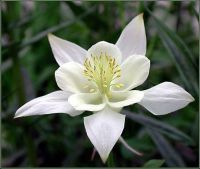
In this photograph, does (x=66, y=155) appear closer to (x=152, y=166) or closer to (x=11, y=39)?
A: (x=11, y=39)

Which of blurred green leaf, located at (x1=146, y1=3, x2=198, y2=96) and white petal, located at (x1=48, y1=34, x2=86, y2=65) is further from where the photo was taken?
blurred green leaf, located at (x1=146, y1=3, x2=198, y2=96)

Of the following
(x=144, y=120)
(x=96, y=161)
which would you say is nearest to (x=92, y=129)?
(x=144, y=120)

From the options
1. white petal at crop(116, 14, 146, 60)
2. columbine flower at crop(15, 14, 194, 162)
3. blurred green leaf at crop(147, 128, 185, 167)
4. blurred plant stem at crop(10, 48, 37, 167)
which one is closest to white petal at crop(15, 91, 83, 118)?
columbine flower at crop(15, 14, 194, 162)

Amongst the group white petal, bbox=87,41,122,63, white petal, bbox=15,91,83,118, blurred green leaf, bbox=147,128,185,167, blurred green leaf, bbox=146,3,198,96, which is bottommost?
blurred green leaf, bbox=147,128,185,167

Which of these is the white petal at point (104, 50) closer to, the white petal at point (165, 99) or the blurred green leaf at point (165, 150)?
the white petal at point (165, 99)

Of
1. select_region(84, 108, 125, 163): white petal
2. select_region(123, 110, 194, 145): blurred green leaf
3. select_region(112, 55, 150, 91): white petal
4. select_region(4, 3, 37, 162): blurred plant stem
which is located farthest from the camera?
select_region(4, 3, 37, 162): blurred plant stem

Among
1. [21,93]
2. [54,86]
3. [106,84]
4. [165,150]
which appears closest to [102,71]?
[106,84]

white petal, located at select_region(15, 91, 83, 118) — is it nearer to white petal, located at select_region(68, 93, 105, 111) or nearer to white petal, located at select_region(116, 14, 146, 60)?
white petal, located at select_region(68, 93, 105, 111)
